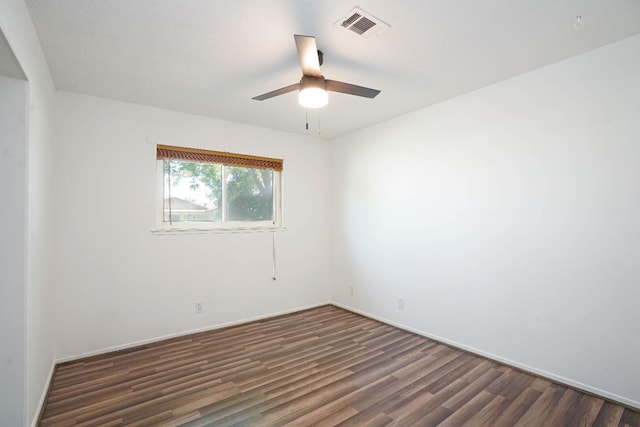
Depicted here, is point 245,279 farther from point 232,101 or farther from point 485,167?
point 485,167

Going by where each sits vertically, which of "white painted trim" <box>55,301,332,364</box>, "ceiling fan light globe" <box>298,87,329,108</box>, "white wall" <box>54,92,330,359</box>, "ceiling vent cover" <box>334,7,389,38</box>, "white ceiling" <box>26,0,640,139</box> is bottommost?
"white painted trim" <box>55,301,332,364</box>

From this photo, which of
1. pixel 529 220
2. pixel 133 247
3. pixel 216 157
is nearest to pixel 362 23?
pixel 529 220

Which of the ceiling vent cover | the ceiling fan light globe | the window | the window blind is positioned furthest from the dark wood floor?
the ceiling vent cover

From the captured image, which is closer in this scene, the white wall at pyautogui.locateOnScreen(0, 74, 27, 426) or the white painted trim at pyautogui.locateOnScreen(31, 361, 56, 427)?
the white wall at pyautogui.locateOnScreen(0, 74, 27, 426)

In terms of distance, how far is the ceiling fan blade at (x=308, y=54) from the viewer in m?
1.72

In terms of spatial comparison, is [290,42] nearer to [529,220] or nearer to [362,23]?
[362,23]

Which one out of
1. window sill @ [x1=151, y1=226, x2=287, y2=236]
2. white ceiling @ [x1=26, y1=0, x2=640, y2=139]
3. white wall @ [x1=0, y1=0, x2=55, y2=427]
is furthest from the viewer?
window sill @ [x1=151, y1=226, x2=287, y2=236]

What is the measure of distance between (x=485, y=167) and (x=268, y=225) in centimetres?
262

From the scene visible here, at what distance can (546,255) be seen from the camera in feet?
8.03

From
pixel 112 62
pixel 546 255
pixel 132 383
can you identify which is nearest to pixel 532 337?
pixel 546 255

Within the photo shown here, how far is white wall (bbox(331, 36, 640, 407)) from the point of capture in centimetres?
211

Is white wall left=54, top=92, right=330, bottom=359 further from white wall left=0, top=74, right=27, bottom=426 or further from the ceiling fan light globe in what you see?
the ceiling fan light globe

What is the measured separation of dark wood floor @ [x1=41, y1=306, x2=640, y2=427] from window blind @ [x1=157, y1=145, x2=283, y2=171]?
6.52 ft

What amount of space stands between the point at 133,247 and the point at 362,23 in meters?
2.92
